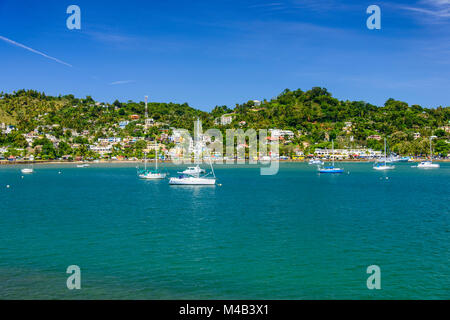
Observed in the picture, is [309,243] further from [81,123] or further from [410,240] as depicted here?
[81,123]

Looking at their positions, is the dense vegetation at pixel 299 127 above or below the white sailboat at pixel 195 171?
above

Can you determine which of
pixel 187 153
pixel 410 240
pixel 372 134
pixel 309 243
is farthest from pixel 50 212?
pixel 372 134

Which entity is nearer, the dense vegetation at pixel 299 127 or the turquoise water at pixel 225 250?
the turquoise water at pixel 225 250

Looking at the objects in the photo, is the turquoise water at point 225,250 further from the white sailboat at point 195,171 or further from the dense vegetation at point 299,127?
the dense vegetation at point 299,127

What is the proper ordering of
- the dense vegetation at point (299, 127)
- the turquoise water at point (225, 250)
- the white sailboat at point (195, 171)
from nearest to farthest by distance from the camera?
the turquoise water at point (225, 250) < the white sailboat at point (195, 171) < the dense vegetation at point (299, 127)

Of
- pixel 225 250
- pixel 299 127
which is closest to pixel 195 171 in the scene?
pixel 225 250

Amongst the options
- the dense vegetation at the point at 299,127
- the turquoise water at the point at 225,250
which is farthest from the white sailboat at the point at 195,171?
the dense vegetation at the point at 299,127

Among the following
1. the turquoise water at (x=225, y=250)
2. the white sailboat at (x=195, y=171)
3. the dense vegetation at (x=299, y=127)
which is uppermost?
the dense vegetation at (x=299, y=127)

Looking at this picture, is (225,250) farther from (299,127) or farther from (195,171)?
(299,127)
